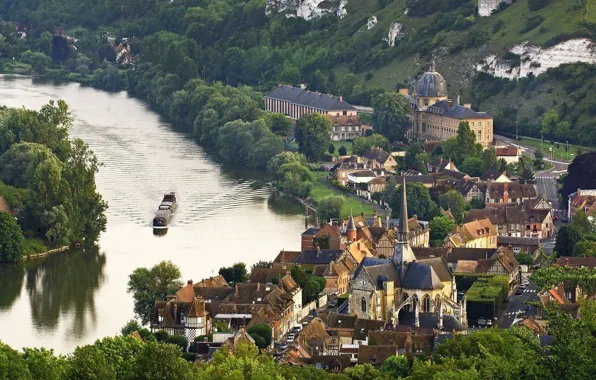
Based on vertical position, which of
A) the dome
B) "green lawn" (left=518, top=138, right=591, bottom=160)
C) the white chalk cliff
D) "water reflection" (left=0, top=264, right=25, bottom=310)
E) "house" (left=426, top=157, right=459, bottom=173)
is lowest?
"water reflection" (left=0, top=264, right=25, bottom=310)

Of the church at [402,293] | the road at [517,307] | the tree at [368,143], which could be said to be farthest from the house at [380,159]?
the church at [402,293]

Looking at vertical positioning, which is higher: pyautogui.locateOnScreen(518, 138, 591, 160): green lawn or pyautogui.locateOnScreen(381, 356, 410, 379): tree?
pyautogui.locateOnScreen(518, 138, 591, 160): green lawn

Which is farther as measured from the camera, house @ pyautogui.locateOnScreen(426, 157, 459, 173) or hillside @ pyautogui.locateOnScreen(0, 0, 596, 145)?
hillside @ pyautogui.locateOnScreen(0, 0, 596, 145)

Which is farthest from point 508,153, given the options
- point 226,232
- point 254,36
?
point 254,36

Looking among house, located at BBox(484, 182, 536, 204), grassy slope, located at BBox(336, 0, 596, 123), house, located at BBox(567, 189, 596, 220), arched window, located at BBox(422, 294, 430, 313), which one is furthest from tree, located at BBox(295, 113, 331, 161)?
arched window, located at BBox(422, 294, 430, 313)

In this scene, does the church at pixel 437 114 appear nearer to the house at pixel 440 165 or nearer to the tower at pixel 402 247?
the house at pixel 440 165

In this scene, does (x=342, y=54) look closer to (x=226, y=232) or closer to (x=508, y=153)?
(x=508, y=153)

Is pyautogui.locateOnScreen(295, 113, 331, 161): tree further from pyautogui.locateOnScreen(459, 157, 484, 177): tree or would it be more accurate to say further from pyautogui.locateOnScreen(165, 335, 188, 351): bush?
pyautogui.locateOnScreen(165, 335, 188, 351): bush

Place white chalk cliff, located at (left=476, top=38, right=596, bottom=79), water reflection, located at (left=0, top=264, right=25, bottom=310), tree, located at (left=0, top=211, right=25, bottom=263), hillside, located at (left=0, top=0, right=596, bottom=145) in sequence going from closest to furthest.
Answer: water reflection, located at (left=0, top=264, right=25, bottom=310)
tree, located at (left=0, top=211, right=25, bottom=263)
white chalk cliff, located at (left=476, top=38, right=596, bottom=79)
hillside, located at (left=0, top=0, right=596, bottom=145)
